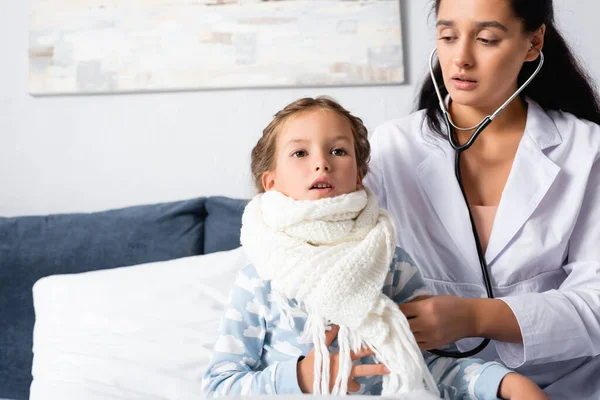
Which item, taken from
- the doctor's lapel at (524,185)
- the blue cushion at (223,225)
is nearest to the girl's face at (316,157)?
the doctor's lapel at (524,185)

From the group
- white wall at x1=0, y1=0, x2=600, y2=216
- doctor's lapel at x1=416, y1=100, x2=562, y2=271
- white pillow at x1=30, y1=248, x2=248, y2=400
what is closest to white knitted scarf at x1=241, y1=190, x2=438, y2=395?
doctor's lapel at x1=416, y1=100, x2=562, y2=271

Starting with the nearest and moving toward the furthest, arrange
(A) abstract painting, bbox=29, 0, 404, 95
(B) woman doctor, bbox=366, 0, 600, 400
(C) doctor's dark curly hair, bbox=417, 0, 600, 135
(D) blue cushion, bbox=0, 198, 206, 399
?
(B) woman doctor, bbox=366, 0, 600, 400, (C) doctor's dark curly hair, bbox=417, 0, 600, 135, (D) blue cushion, bbox=0, 198, 206, 399, (A) abstract painting, bbox=29, 0, 404, 95

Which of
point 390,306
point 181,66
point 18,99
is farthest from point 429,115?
point 18,99

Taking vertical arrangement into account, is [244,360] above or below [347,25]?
below

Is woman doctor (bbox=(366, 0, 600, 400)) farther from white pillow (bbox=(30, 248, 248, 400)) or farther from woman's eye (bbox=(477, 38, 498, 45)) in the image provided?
white pillow (bbox=(30, 248, 248, 400))

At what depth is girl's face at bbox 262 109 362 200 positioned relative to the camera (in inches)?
47.8

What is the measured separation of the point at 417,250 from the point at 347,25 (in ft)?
2.74

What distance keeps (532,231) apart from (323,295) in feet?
1.78

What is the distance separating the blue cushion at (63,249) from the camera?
1.74 metres

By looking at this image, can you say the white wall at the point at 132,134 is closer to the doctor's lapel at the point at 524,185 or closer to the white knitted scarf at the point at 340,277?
the doctor's lapel at the point at 524,185

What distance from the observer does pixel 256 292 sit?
1.23 metres

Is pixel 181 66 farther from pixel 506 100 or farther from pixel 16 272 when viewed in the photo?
pixel 506 100

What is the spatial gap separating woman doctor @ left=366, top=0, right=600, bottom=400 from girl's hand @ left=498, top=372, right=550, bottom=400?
122 mm

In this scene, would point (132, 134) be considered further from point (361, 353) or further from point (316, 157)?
point (361, 353)
